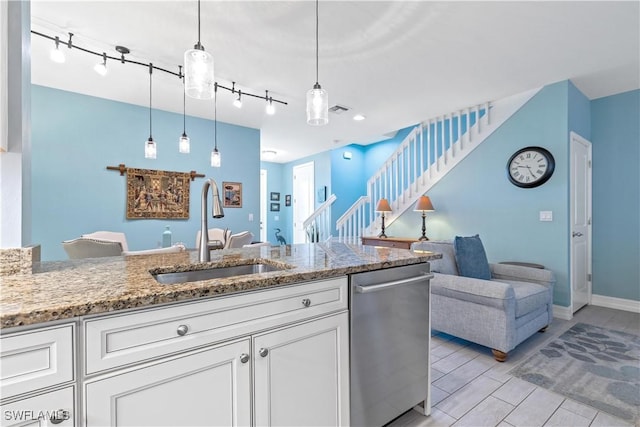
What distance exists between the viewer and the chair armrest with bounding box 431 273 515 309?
2.27 m

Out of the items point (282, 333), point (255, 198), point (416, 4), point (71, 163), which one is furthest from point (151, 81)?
point (282, 333)

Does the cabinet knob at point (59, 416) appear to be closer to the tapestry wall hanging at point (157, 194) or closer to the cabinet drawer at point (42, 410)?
the cabinet drawer at point (42, 410)

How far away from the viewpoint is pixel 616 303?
3.59 meters

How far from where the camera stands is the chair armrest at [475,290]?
227 cm

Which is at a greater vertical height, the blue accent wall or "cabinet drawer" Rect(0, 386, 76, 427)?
the blue accent wall

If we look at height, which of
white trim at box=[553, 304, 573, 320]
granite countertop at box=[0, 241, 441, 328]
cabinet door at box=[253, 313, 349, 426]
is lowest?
white trim at box=[553, 304, 573, 320]

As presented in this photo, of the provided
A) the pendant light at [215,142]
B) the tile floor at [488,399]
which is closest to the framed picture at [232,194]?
the pendant light at [215,142]

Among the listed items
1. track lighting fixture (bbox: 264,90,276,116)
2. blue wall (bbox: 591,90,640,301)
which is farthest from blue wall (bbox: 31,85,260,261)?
blue wall (bbox: 591,90,640,301)

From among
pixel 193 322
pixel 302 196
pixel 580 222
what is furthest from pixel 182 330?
pixel 302 196

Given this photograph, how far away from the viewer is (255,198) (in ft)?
17.0

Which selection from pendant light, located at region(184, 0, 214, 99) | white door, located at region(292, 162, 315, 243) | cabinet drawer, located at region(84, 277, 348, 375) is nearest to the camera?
cabinet drawer, located at region(84, 277, 348, 375)

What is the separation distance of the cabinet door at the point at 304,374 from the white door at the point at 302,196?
600 cm

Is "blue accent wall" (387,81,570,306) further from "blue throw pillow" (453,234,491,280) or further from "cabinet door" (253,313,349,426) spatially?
"cabinet door" (253,313,349,426)

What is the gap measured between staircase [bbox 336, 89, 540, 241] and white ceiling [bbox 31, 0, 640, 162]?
0.25m
